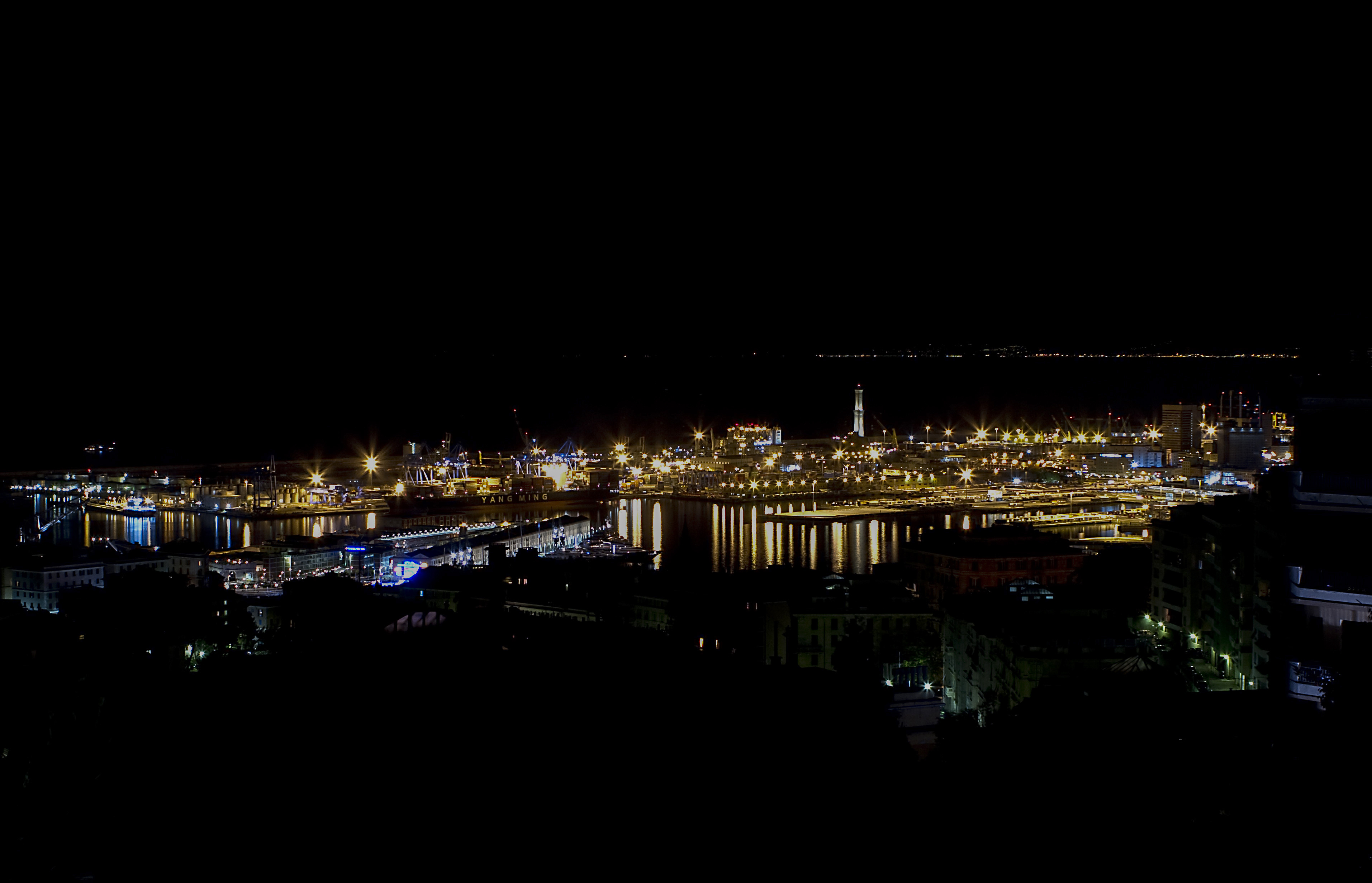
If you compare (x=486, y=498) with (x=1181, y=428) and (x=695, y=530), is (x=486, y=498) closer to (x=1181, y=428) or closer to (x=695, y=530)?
(x=695, y=530)

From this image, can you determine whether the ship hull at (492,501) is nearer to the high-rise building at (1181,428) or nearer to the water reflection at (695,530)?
the water reflection at (695,530)

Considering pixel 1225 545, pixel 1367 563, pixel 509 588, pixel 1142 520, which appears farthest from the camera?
pixel 1142 520

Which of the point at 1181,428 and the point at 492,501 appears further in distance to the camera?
the point at 1181,428

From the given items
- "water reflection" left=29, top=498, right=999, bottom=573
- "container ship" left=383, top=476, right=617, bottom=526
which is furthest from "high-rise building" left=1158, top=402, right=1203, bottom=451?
"container ship" left=383, top=476, right=617, bottom=526

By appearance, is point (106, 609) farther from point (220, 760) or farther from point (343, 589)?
point (220, 760)

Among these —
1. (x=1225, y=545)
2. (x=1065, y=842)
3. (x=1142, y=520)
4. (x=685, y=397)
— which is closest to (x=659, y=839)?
(x=1065, y=842)

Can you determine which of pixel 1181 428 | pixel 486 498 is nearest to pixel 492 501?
pixel 486 498

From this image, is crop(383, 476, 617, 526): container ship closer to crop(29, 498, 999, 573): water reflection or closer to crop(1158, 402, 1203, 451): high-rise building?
crop(29, 498, 999, 573): water reflection

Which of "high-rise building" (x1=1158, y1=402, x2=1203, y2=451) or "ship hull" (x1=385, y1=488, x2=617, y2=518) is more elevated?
"high-rise building" (x1=1158, y1=402, x2=1203, y2=451)

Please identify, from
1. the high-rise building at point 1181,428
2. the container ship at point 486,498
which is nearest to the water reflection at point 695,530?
the container ship at point 486,498
